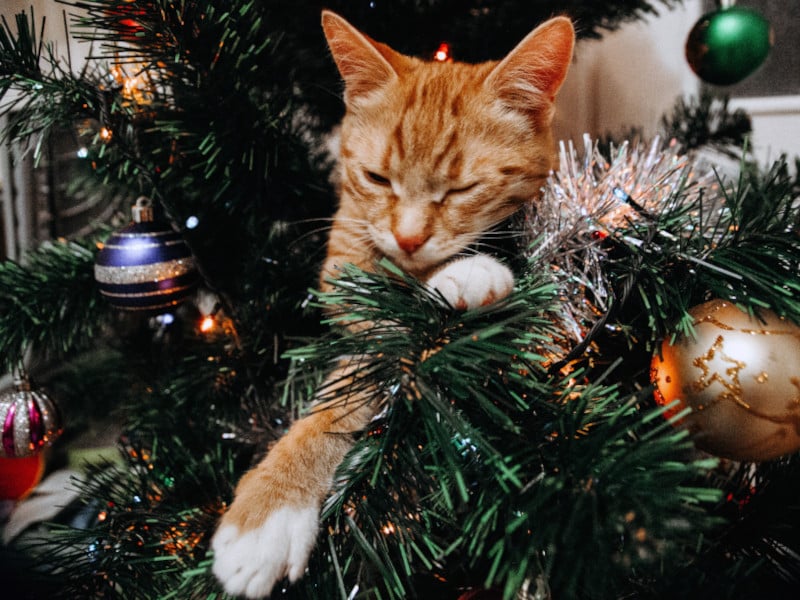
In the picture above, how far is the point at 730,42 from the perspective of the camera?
2.32ft

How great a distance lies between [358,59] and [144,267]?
35 cm

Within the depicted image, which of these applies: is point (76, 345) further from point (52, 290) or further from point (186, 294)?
point (186, 294)

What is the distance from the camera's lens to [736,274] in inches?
15.2

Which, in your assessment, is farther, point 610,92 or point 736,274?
point 610,92

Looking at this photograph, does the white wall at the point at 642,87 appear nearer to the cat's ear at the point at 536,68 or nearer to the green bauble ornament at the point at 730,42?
the green bauble ornament at the point at 730,42

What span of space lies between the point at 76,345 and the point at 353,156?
451mm

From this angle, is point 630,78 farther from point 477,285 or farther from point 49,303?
point 49,303

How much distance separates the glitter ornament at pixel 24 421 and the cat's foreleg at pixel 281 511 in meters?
0.29

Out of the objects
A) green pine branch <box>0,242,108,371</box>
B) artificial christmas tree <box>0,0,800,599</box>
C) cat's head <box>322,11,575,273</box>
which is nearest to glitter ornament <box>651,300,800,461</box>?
artificial christmas tree <box>0,0,800,599</box>

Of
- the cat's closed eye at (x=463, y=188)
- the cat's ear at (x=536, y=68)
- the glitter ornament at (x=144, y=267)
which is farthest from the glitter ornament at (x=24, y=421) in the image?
the cat's ear at (x=536, y=68)

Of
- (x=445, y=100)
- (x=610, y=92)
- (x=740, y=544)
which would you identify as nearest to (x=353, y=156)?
(x=445, y=100)

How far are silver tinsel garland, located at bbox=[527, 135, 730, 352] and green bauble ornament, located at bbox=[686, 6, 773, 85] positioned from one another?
1.14ft

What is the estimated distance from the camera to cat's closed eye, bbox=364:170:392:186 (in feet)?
2.06

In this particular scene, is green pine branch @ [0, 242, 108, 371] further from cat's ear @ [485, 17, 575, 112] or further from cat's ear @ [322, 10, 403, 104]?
cat's ear @ [485, 17, 575, 112]
